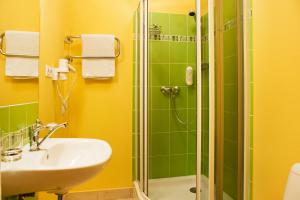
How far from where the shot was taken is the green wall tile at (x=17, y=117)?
3.89 feet

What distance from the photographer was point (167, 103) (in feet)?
7.72

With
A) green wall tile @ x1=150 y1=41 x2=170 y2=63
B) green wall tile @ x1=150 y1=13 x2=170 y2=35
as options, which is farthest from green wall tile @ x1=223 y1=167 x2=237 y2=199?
green wall tile @ x1=150 y1=13 x2=170 y2=35

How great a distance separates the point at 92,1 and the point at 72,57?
0.60m

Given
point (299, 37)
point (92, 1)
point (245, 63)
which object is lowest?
point (245, 63)

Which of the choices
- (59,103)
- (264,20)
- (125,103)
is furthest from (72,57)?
(264,20)

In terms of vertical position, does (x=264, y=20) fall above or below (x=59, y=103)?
above

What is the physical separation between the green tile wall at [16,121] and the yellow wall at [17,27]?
0.04 m

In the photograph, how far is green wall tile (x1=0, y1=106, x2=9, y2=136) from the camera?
1.07m

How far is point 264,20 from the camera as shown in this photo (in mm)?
1343

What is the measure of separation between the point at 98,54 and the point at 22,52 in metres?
0.95

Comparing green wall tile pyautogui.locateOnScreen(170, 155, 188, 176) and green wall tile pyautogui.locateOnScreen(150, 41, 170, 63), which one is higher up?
green wall tile pyautogui.locateOnScreen(150, 41, 170, 63)

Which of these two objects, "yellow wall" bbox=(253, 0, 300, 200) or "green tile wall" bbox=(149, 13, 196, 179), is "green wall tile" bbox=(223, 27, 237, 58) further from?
"green tile wall" bbox=(149, 13, 196, 179)

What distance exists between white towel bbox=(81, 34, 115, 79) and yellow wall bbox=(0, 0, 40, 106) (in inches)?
27.8

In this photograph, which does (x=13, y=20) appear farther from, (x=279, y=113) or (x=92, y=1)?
(x=279, y=113)
